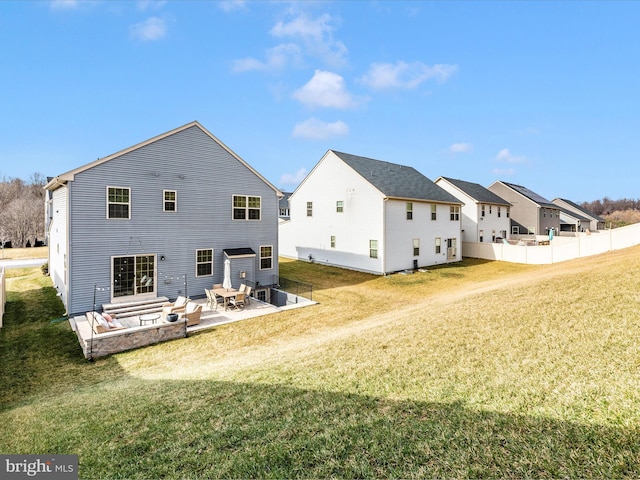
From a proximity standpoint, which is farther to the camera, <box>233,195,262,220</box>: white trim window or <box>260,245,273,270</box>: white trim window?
<box>260,245,273,270</box>: white trim window

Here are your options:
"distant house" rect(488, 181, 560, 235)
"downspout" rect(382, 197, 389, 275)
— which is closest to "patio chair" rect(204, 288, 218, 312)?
"downspout" rect(382, 197, 389, 275)

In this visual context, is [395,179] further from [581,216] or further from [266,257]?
[581,216]

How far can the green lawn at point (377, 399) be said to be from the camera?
3564 mm

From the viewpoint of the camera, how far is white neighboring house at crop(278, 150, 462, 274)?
24797 millimetres

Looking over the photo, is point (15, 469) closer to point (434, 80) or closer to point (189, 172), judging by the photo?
point (189, 172)

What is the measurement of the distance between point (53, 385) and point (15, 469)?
17.6ft

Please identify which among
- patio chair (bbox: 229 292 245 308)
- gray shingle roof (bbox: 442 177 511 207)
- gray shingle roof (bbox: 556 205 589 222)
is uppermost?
gray shingle roof (bbox: 442 177 511 207)

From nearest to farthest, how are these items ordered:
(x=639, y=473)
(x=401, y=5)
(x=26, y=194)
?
(x=639, y=473) < (x=401, y=5) < (x=26, y=194)

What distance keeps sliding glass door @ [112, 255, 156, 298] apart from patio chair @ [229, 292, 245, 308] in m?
4.11

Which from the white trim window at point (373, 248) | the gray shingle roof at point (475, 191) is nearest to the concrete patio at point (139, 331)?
the white trim window at point (373, 248)

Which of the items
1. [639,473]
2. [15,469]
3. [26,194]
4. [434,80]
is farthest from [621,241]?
[26,194]

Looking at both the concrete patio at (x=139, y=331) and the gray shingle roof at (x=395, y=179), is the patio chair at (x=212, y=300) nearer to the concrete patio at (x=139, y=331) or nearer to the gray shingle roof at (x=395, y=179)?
the concrete patio at (x=139, y=331)

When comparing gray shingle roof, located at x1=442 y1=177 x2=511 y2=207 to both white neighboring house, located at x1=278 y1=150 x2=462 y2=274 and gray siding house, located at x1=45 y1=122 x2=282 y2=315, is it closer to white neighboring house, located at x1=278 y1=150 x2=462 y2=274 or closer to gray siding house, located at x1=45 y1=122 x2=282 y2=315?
white neighboring house, located at x1=278 y1=150 x2=462 y2=274

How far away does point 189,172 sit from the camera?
1661 cm
